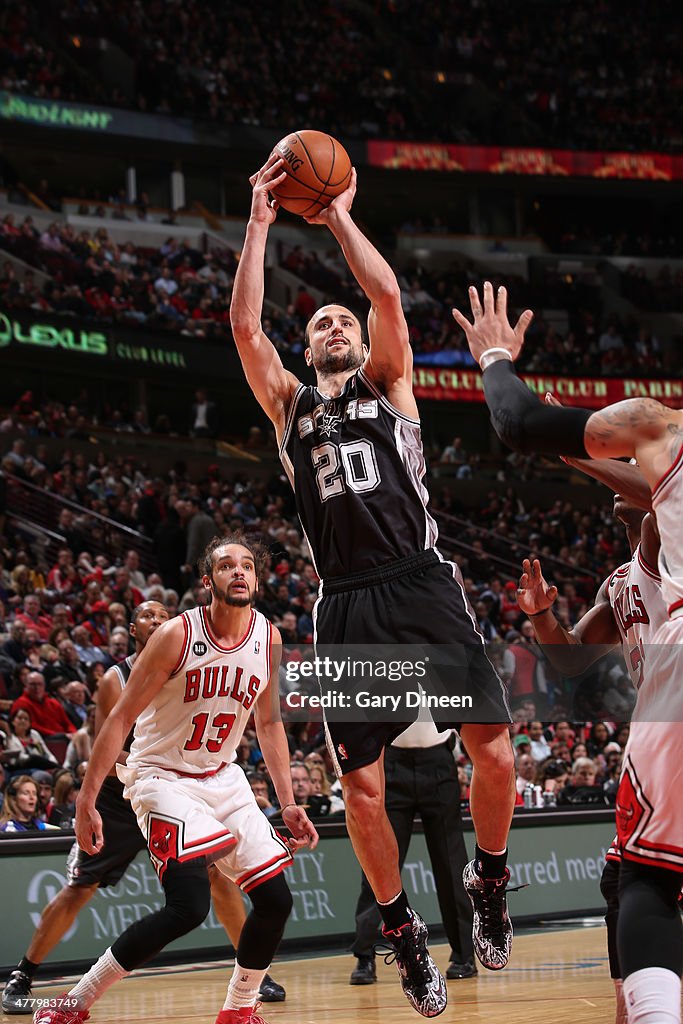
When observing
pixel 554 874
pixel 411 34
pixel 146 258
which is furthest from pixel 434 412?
pixel 554 874

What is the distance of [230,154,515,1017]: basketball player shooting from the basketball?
60mm

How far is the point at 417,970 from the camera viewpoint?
520 cm

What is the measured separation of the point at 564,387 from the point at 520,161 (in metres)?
7.87

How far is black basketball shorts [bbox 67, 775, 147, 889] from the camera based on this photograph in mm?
7617

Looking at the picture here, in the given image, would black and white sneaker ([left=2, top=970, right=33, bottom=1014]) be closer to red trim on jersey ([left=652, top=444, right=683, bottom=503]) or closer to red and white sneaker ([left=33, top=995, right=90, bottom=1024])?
red and white sneaker ([left=33, top=995, right=90, bottom=1024])

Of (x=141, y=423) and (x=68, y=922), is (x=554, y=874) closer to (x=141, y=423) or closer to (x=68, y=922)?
(x=68, y=922)

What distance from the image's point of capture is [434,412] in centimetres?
3212

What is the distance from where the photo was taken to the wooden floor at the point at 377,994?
23.2 feet

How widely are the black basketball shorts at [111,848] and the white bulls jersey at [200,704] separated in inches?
50.2

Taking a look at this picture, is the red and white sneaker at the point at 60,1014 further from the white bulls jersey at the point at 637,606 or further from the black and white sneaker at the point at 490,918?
the white bulls jersey at the point at 637,606

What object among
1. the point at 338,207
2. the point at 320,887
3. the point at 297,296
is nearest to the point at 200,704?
the point at 338,207

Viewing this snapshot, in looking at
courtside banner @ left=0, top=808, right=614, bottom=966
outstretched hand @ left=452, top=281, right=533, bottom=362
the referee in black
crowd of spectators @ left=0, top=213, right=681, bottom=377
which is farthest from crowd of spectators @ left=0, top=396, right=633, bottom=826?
crowd of spectators @ left=0, top=213, right=681, bottom=377

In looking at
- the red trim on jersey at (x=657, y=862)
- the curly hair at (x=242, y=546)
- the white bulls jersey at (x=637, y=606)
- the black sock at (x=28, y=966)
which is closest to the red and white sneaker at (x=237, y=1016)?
the black sock at (x=28, y=966)

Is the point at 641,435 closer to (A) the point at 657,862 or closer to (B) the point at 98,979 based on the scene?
(A) the point at 657,862
